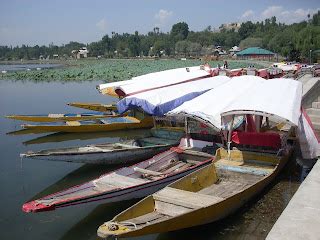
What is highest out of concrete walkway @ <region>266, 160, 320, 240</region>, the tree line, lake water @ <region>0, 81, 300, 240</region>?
the tree line

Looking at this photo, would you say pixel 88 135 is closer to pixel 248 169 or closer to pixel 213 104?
pixel 213 104

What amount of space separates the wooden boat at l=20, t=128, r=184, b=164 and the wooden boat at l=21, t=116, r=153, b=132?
4.15m

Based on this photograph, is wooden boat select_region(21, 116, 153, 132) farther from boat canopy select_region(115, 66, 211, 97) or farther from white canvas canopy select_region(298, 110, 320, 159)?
white canvas canopy select_region(298, 110, 320, 159)

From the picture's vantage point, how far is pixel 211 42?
123 metres

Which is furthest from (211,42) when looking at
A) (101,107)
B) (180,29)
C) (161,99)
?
(161,99)

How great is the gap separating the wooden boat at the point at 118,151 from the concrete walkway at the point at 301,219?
6.58 m

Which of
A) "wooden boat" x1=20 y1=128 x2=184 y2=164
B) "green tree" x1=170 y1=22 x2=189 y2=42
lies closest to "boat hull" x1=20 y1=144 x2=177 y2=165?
"wooden boat" x1=20 y1=128 x2=184 y2=164

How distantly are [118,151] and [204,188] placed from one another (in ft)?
13.2

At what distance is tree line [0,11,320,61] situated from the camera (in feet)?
177

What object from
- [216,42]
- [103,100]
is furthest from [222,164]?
[216,42]

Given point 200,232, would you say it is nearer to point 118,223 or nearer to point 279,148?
point 118,223

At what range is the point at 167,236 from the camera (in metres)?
8.04

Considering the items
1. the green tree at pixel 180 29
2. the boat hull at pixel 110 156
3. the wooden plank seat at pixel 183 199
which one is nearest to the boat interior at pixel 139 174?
the wooden plank seat at pixel 183 199

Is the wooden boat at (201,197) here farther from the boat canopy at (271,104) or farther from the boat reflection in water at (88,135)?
the boat reflection in water at (88,135)
